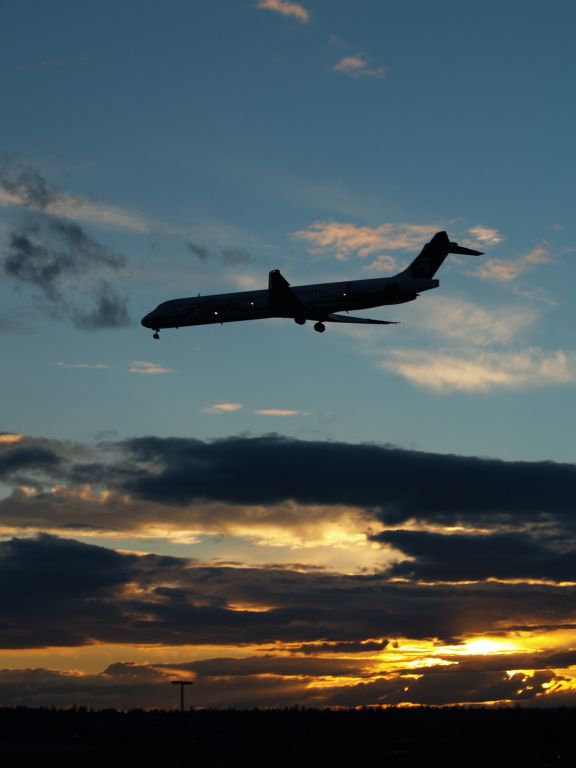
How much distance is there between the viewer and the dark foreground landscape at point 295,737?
10919 cm

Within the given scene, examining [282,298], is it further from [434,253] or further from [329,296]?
[434,253]

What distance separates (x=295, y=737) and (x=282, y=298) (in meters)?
54.5

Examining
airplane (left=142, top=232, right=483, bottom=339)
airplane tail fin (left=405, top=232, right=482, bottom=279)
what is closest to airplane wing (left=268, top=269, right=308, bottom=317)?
airplane (left=142, top=232, right=483, bottom=339)

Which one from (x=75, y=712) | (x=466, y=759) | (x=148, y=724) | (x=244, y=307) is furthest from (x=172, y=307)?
(x=75, y=712)

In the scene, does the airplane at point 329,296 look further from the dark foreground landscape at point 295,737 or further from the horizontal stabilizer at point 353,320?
the dark foreground landscape at point 295,737

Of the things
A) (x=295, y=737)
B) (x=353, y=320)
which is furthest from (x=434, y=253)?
(x=295, y=737)

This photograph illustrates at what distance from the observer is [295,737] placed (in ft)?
414

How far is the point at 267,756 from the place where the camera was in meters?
111

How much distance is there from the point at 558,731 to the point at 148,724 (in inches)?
2434

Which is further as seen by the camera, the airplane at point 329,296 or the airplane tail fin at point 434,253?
the airplane tail fin at point 434,253

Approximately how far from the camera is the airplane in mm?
105500

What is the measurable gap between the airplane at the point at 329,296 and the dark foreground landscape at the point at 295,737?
4173cm

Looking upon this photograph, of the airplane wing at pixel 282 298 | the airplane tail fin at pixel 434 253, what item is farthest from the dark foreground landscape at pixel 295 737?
the airplane tail fin at pixel 434 253

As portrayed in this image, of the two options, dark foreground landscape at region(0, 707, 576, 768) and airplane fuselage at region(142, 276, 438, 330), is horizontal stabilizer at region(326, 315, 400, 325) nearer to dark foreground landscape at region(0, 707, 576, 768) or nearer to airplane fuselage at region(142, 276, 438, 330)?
airplane fuselage at region(142, 276, 438, 330)
